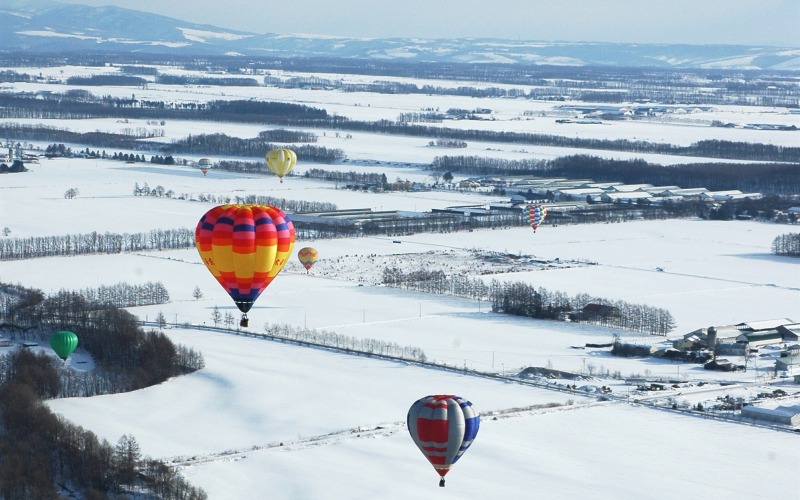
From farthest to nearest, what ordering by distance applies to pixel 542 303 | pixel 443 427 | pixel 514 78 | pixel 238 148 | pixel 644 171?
pixel 514 78, pixel 238 148, pixel 644 171, pixel 542 303, pixel 443 427

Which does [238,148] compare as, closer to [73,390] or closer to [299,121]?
[299,121]

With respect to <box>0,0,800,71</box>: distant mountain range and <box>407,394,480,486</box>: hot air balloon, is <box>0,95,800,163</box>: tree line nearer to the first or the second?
<box>407,394,480,486</box>: hot air balloon

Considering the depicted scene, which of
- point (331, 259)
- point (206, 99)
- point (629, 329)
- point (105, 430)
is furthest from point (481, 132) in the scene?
point (105, 430)

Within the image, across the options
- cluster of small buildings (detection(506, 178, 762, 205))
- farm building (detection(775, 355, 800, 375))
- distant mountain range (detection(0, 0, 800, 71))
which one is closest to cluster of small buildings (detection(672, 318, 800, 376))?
farm building (detection(775, 355, 800, 375))

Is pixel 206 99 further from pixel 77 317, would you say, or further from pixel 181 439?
pixel 181 439

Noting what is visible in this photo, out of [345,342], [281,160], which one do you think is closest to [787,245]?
[281,160]

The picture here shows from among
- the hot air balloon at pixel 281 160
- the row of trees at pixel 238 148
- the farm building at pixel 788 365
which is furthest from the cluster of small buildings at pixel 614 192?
the farm building at pixel 788 365

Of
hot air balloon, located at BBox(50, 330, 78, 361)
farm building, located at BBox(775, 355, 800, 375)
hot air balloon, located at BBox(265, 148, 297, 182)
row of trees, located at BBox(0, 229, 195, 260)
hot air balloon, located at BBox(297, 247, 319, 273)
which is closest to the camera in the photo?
hot air balloon, located at BBox(50, 330, 78, 361)
